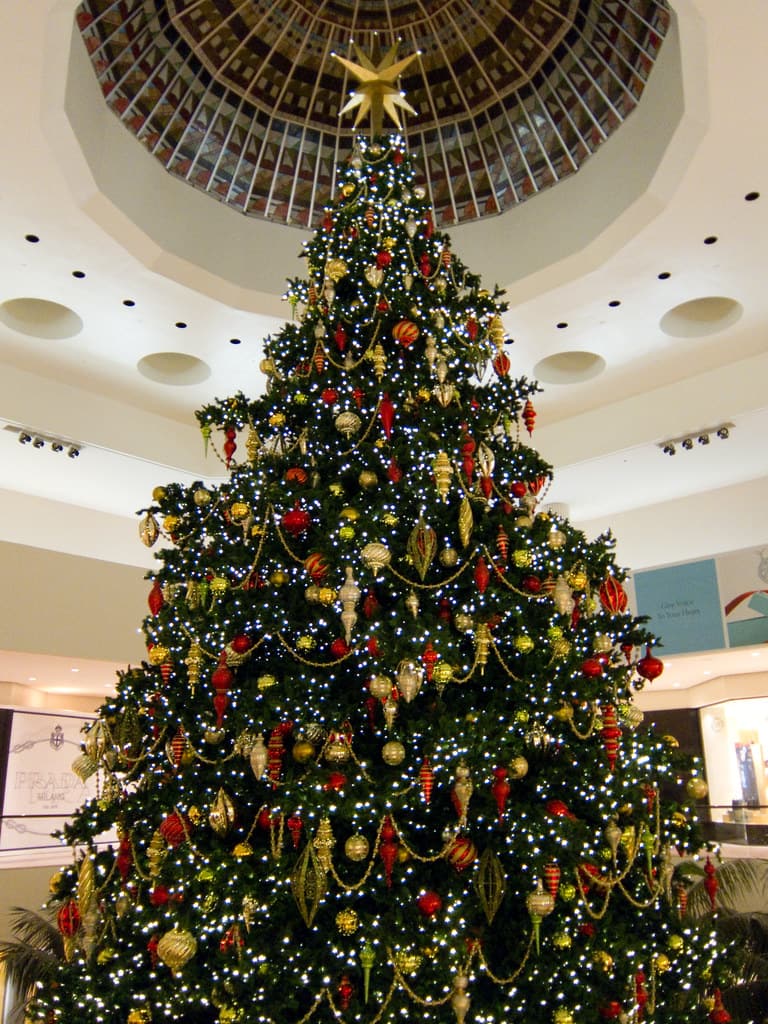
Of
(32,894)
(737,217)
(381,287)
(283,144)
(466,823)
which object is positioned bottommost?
(32,894)

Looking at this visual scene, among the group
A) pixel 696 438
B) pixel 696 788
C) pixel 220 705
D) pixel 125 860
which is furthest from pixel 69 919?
pixel 696 438

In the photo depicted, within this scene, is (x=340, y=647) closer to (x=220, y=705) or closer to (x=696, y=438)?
(x=220, y=705)

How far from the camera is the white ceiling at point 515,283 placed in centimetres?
793

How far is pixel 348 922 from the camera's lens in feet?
13.9

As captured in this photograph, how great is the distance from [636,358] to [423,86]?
4.85 meters

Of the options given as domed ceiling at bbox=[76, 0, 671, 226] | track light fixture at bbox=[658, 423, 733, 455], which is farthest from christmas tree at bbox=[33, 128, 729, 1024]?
track light fixture at bbox=[658, 423, 733, 455]

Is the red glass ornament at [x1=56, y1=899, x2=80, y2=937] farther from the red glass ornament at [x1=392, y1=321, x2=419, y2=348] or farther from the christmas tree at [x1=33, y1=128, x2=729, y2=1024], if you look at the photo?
the red glass ornament at [x1=392, y1=321, x2=419, y2=348]

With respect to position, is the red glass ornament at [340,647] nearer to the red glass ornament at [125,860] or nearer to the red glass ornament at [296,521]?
the red glass ornament at [296,521]

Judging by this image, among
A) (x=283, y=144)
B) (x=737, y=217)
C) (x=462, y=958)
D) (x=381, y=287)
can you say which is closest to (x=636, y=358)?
(x=737, y=217)

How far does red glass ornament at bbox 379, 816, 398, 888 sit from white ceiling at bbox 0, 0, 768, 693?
675 cm

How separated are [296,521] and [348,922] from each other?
86.6 inches

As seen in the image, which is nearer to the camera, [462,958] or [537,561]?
[462,958]

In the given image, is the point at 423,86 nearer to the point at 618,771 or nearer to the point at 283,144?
the point at 283,144

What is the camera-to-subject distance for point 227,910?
4281 mm
